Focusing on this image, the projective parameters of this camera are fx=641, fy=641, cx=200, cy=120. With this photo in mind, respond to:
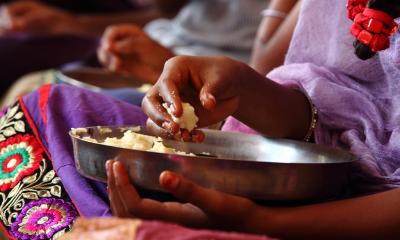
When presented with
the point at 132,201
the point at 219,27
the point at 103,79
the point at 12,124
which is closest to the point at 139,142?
the point at 132,201

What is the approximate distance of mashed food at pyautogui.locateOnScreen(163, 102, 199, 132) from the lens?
755 millimetres

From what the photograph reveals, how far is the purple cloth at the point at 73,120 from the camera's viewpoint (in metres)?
0.82

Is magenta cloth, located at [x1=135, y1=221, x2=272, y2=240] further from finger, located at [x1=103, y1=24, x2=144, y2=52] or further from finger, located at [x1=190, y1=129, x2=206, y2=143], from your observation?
finger, located at [x1=103, y1=24, x2=144, y2=52]

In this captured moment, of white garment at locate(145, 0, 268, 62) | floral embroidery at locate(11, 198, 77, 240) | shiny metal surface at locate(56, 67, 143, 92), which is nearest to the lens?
floral embroidery at locate(11, 198, 77, 240)

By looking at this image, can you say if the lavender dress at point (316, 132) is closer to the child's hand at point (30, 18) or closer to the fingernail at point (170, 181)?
the fingernail at point (170, 181)

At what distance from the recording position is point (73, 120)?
3.10 feet

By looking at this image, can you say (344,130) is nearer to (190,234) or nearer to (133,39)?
(190,234)

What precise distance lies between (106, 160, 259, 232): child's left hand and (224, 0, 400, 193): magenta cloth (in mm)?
229

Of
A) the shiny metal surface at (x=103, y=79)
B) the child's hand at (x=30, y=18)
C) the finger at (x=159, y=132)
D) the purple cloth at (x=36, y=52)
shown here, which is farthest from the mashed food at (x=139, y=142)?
the child's hand at (x=30, y=18)

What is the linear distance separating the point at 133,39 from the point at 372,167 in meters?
1.03

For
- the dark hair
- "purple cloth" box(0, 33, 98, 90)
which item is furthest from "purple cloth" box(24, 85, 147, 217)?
"purple cloth" box(0, 33, 98, 90)

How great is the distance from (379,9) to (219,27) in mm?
1197

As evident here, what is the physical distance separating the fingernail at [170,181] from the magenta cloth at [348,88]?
31 centimetres

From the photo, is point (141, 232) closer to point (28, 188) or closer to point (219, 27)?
point (28, 188)
